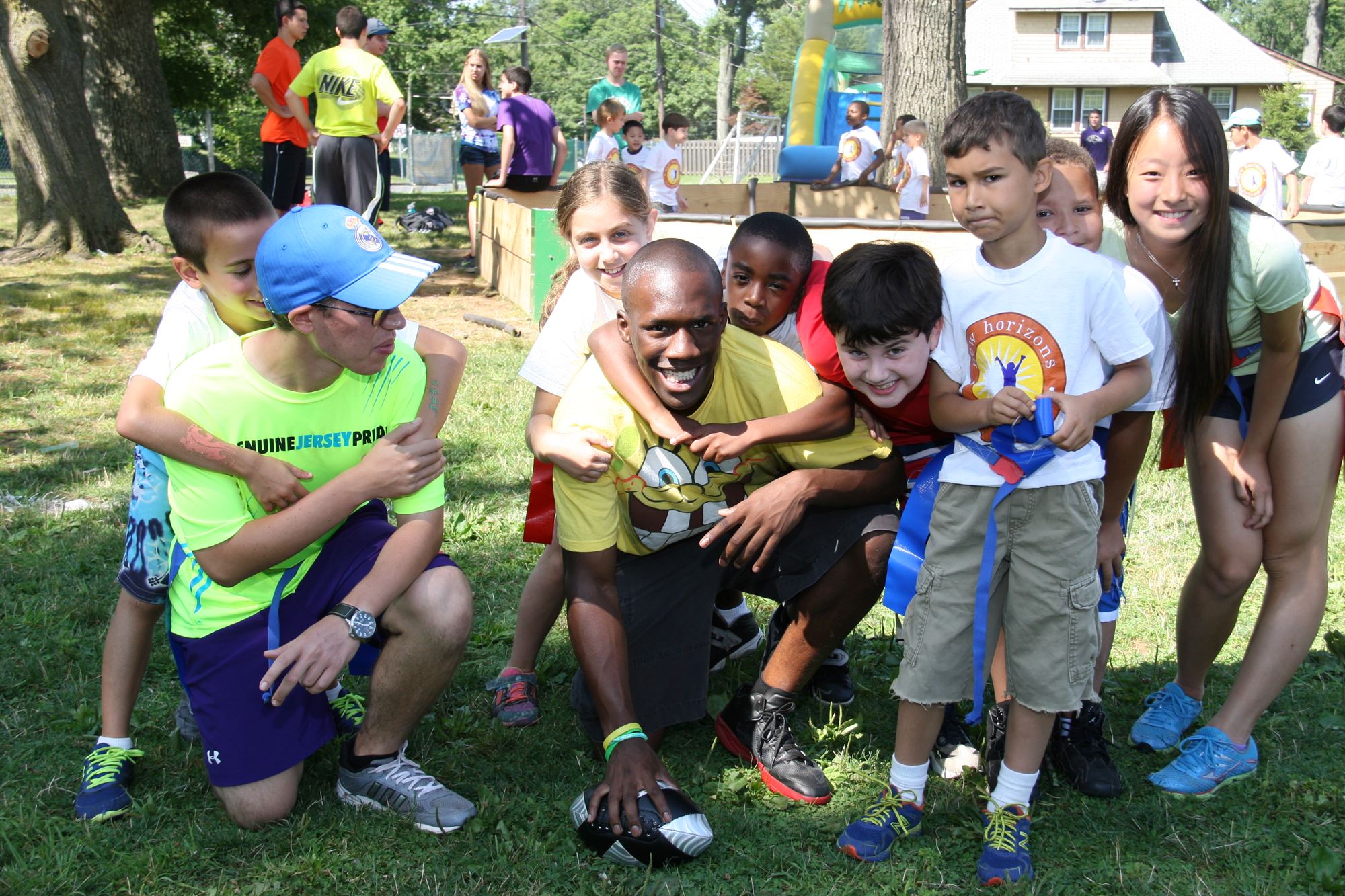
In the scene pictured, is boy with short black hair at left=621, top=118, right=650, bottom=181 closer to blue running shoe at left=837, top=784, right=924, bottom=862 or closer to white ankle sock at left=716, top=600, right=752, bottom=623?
white ankle sock at left=716, top=600, right=752, bottom=623

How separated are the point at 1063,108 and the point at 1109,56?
10.1 ft

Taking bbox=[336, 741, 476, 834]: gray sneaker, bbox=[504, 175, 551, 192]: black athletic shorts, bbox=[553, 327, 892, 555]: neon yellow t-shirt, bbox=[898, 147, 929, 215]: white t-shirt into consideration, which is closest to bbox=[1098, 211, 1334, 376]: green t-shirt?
bbox=[553, 327, 892, 555]: neon yellow t-shirt

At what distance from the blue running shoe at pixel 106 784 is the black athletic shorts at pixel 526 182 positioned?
9.01 metres

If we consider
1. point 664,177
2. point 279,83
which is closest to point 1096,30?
point 664,177

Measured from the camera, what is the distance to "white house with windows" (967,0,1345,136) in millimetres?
45312

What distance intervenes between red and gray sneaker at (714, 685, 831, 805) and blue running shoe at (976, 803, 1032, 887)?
46 cm

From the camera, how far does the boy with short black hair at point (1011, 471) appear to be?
2531 millimetres

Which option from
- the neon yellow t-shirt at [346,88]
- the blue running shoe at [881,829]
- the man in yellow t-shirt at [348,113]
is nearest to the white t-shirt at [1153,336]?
the blue running shoe at [881,829]

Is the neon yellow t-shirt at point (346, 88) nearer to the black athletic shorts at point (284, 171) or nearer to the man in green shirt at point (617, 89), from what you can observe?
the black athletic shorts at point (284, 171)

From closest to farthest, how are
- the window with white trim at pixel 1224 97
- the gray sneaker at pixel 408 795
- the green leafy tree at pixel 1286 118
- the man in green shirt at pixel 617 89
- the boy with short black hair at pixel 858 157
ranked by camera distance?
1. the gray sneaker at pixel 408 795
2. the man in green shirt at pixel 617 89
3. the boy with short black hair at pixel 858 157
4. the green leafy tree at pixel 1286 118
5. the window with white trim at pixel 1224 97

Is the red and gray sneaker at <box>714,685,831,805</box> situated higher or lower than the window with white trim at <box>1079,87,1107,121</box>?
lower

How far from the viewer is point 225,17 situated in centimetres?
2539

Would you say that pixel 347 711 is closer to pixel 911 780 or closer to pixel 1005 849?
pixel 911 780

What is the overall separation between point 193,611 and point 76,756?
703 mm
